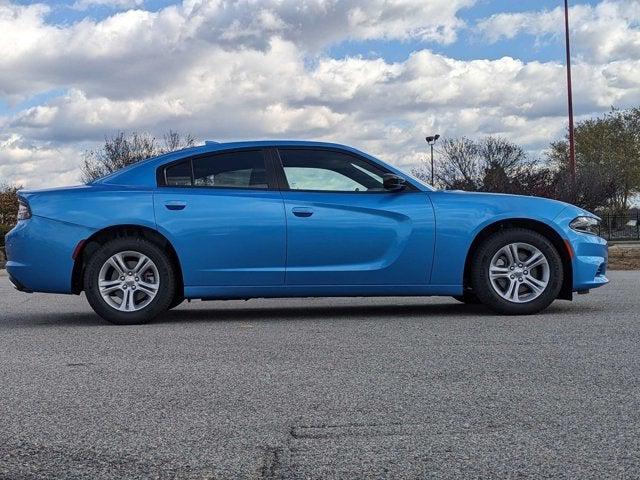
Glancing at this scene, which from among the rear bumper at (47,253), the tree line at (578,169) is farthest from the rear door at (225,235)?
the tree line at (578,169)

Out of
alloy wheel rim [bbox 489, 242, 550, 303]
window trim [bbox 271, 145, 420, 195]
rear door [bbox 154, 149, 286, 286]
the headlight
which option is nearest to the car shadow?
alloy wheel rim [bbox 489, 242, 550, 303]

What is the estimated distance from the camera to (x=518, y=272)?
737 cm

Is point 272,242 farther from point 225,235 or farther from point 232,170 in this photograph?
point 232,170

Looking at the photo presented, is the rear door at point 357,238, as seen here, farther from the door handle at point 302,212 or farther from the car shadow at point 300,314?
the car shadow at point 300,314

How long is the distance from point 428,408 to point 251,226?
11.4 feet

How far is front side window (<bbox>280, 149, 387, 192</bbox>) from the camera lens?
291 inches

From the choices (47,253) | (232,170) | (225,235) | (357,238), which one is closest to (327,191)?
(357,238)

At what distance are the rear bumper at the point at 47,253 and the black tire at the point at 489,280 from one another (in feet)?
10.3

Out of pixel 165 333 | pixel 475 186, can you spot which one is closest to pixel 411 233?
pixel 165 333

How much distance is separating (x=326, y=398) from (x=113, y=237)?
11.7 ft

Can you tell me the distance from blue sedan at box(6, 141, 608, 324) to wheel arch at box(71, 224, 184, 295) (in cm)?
1

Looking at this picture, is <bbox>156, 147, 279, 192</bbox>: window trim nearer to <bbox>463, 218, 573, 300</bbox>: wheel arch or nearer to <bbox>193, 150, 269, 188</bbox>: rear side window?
<bbox>193, 150, 269, 188</bbox>: rear side window

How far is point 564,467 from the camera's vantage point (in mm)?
3021

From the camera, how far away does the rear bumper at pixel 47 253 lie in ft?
23.4
